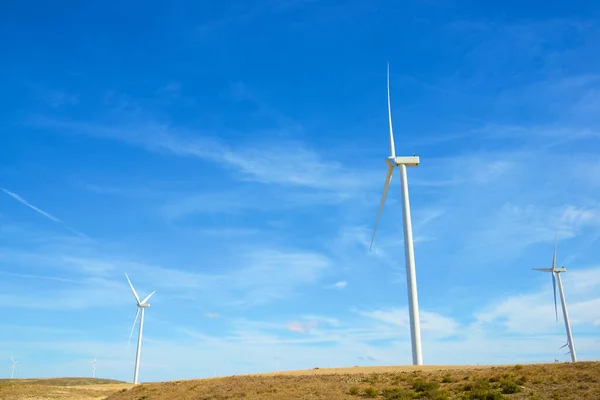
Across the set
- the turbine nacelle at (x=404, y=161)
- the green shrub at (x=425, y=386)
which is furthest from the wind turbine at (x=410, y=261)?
the green shrub at (x=425, y=386)

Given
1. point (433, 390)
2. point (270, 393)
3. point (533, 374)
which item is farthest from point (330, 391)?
point (533, 374)

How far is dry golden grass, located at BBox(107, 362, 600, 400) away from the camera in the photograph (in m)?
34.4

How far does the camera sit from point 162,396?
53.8 meters

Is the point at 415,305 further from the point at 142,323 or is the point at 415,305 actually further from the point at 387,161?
the point at 142,323

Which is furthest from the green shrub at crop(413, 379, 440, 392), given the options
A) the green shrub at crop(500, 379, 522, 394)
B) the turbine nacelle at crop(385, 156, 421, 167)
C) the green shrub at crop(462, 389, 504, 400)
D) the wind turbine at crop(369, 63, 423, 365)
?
the turbine nacelle at crop(385, 156, 421, 167)

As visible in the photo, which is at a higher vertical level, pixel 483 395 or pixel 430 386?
pixel 430 386

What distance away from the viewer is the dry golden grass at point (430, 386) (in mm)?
34375

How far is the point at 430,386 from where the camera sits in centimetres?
3812

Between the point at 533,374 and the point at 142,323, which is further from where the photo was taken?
the point at 142,323

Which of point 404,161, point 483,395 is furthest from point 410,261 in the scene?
Answer: point 483,395

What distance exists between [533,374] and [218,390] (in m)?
28.5

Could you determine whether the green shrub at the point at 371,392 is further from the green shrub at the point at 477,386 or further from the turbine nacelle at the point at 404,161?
the turbine nacelle at the point at 404,161

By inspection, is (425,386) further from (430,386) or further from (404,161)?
(404,161)

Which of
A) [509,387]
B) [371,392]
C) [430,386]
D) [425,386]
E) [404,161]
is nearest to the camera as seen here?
[509,387]
